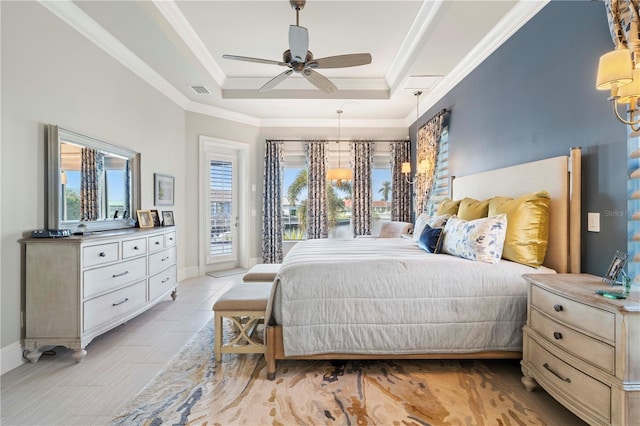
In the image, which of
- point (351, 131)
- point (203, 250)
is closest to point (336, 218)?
point (351, 131)

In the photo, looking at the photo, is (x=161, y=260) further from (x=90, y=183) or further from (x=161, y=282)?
(x=90, y=183)

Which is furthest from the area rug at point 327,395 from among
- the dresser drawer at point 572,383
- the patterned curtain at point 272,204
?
the patterned curtain at point 272,204

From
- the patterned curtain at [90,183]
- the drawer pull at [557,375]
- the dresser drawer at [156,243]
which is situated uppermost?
the patterned curtain at [90,183]

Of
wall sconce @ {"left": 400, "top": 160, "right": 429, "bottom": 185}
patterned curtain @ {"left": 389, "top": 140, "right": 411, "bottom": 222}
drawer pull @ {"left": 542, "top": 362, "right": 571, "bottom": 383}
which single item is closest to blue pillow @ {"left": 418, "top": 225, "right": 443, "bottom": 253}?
drawer pull @ {"left": 542, "top": 362, "right": 571, "bottom": 383}

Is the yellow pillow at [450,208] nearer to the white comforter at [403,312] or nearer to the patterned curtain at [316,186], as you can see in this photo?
the white comforter at [403,312]

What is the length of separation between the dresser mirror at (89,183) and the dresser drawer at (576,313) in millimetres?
3479

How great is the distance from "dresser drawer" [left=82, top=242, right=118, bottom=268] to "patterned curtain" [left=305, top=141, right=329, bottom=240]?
3.67 meters

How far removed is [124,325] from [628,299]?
12.4 ft

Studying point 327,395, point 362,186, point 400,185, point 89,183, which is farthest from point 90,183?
point 400,185

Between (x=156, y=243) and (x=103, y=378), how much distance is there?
1.46 meters

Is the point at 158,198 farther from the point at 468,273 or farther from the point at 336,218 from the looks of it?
the point at 468,273

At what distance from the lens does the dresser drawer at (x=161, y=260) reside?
10.0ft

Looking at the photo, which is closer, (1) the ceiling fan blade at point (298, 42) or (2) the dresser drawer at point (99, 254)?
(2) the dresser drawer at point (99, 254)

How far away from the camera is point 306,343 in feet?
6.44
